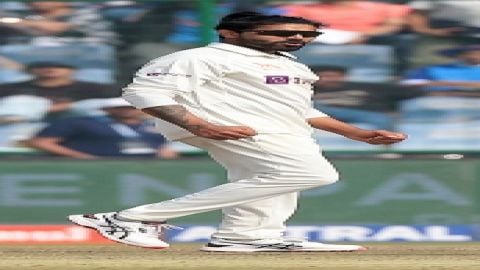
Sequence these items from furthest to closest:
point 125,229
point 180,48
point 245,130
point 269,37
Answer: point 180,48
point 269,37
point 125,229
point 245,130

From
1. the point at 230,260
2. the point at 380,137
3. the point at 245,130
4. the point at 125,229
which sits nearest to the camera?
the point at 230,260

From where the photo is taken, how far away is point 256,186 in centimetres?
676

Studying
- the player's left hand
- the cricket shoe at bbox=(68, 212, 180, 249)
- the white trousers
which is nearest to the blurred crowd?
the player's left hand

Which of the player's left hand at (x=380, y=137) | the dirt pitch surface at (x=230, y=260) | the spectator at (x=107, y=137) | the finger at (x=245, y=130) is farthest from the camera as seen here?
the spectator at (x=107, y=137)

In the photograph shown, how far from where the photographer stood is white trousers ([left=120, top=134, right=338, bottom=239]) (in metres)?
6.74

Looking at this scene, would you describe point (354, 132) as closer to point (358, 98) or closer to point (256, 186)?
point (256, 186)

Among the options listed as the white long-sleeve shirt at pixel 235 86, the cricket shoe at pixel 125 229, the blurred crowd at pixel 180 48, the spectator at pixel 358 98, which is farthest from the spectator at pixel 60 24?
the cricket shoe at pixel 125 229

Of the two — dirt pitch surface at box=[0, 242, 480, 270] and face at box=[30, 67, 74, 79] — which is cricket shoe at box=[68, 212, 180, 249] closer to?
dirt pitch surface at box=[0, 242, 480, 270]

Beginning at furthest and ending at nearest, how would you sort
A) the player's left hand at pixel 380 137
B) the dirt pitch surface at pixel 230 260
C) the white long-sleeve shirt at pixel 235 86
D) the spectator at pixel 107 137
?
the spectator at pixel 107 137 → the player's left hand at pixel 380 137 → the white long-sleeve shirt at pixel 235 86 → the dirt pitch surface at pixel 230 260

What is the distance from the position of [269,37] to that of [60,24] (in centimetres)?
413

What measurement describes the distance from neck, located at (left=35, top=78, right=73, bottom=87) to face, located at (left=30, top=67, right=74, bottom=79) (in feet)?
0.08

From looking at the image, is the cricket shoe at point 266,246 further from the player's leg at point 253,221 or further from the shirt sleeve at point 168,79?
the shirt sleeve at point 168,79

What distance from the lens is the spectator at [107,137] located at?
1059cm

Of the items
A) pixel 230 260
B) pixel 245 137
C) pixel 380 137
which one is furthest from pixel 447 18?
pixel 230 260
